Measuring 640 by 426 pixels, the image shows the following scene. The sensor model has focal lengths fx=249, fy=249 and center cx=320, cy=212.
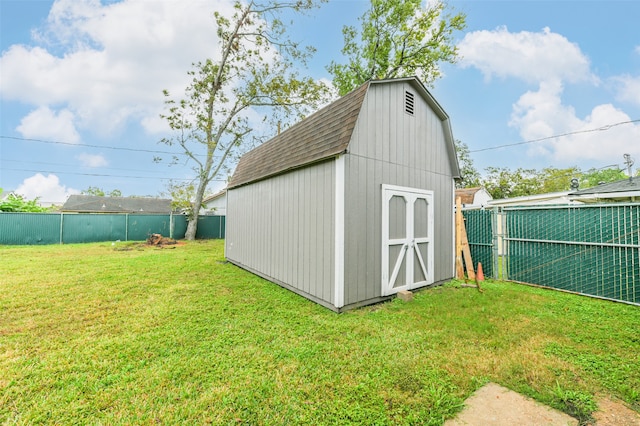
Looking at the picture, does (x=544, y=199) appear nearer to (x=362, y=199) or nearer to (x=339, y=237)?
(x=362, y=199)

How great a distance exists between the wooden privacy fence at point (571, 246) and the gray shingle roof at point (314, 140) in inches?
175

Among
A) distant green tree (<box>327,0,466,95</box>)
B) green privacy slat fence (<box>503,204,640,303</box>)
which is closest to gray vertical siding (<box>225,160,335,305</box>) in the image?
green privacy slat fence (<box>503,204,640,303</box>)

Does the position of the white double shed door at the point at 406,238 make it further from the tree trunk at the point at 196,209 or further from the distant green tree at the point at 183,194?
the distant green tree at the point at 183,194

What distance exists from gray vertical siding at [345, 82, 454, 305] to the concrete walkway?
82.3 inches

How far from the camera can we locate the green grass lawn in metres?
1.85

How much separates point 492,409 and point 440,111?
528cm

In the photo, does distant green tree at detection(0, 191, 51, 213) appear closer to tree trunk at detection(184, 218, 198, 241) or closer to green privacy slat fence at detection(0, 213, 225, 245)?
green privacy slat fence at detection(0, 213, 225, 245)

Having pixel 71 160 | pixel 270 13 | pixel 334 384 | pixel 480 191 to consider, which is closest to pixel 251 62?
pixel 270 13

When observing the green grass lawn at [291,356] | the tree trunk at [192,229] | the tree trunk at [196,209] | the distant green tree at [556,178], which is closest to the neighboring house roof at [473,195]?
the distant green tree at [556,178]

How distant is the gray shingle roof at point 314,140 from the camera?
4.00 meters

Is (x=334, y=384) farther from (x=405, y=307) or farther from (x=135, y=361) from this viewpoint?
(x=405, y=307)

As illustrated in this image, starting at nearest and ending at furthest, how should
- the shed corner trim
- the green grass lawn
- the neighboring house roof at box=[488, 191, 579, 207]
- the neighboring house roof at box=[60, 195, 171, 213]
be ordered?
the green grass lawn < the shed corner trim < the neighboring house roof at box=[488, 191, 579, 207] < the neighboring house roof at box=[60, 195, 171, 213]

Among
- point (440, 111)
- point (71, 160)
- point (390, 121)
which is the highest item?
point (71, 160)

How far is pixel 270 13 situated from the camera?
1430cm
